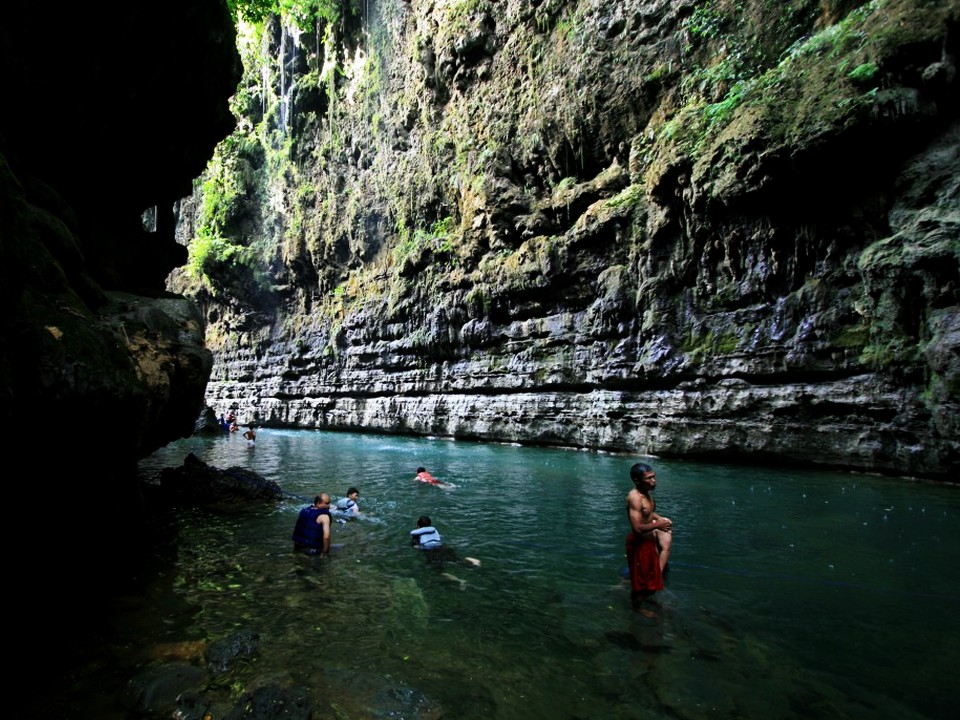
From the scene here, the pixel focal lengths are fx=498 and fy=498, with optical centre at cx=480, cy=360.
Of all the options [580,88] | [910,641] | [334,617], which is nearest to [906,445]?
[910,641]

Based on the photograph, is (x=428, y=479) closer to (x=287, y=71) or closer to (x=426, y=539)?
(x=426, y=539)

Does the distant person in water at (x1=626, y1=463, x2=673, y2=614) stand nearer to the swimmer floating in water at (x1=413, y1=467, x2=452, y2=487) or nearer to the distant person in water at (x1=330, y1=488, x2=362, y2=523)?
the distant person in water at (x1=330, y1=488, x2=362, y2=523)

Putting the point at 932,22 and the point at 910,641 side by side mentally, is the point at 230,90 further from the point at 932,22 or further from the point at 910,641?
the point at 932,22

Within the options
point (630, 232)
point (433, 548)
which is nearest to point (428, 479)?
point (433, 548)

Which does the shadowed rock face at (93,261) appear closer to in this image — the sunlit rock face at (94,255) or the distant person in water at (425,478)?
the sunlit rock face at (94,255)


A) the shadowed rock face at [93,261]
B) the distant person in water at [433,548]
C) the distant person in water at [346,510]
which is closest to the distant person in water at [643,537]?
the distant person in water at [433,548]

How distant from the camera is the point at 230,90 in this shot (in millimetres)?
12125

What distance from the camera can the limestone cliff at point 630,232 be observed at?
12797 millimetres

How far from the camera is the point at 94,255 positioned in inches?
396

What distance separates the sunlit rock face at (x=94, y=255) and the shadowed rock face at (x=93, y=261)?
2 centimetres

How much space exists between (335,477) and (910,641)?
13288 millimetres

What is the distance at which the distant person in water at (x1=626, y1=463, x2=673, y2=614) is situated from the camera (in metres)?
5.33

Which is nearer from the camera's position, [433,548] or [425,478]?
[433,548]

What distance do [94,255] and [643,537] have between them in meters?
11.4
